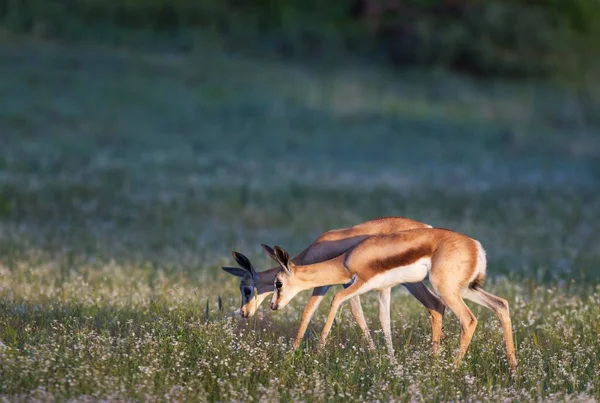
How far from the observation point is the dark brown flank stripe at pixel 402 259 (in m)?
9.49

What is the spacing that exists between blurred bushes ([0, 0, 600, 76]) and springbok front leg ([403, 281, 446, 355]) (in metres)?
40.1

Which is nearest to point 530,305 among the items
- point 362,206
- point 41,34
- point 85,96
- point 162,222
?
point 162,222

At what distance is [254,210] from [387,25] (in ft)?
119

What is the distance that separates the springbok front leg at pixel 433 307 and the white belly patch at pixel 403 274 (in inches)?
31.2

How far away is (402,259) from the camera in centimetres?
950

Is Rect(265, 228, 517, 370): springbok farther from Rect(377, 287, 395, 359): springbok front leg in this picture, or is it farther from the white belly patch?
Rect(377, 287, 395, 359): springbok front leg

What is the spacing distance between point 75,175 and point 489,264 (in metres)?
11.2

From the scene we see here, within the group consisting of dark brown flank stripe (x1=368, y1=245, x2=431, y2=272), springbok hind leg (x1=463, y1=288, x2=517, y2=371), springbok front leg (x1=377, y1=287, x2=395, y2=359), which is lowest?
springbok front leg (x1=377, y1=287, x2=395, y2=359)

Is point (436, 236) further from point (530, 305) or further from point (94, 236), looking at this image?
point (94, 236)

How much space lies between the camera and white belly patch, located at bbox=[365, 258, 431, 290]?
9.52m

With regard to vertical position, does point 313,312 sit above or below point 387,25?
above

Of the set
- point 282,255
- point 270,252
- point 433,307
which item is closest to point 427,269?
point 433,307

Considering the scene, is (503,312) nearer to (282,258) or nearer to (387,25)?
(282,258)

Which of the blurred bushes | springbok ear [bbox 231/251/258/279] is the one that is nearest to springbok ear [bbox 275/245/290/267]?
springbok ear [bbox 231/251/258/279]
